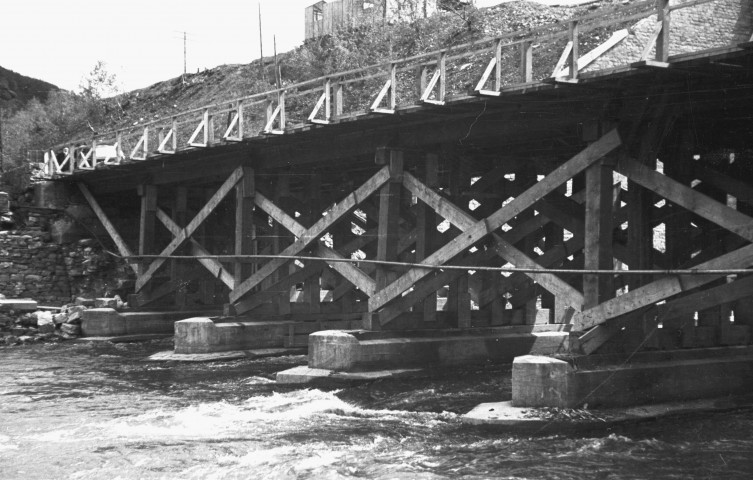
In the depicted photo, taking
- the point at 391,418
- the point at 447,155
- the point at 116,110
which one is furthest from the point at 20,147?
the point at 391,418

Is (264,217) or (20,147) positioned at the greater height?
(20,147)

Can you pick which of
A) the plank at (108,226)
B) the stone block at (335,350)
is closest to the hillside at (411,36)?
the plank at (108,226)

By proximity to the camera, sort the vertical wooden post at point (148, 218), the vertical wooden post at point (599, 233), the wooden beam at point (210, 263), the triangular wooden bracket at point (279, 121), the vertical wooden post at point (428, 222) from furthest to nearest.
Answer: the vertical wooden post at point (148, 218) < the wooden beam at point (210, 263) < the triangular wooden bracket at point (279, 121) < the vertical wooden post at point (428, 222) < the vertical wooden post at point (599, 233)

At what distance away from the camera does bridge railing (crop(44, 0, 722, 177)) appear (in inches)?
406

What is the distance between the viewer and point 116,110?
50031 mm

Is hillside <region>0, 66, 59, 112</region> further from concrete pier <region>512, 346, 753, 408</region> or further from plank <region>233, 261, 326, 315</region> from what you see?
concrete pier <region>512, 346, 753, 408</region>

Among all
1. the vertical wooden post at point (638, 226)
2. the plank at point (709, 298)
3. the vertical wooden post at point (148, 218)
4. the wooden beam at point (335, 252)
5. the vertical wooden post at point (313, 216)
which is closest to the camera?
the plank at point (709, 298)

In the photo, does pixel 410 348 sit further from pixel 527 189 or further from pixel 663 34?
pixel 663 34

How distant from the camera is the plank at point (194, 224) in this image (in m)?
17.9

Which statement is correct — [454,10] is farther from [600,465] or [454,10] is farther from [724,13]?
[600,465]

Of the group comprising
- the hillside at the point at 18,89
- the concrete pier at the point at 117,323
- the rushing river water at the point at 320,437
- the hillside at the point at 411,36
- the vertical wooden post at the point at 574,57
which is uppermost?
the hillside at the point at 18,89

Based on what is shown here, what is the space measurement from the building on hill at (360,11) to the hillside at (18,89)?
2288 cm

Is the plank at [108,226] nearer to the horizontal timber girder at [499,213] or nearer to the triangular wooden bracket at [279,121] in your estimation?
the triangular wooden bracket at [279,121]

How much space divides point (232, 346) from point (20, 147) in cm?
2287
